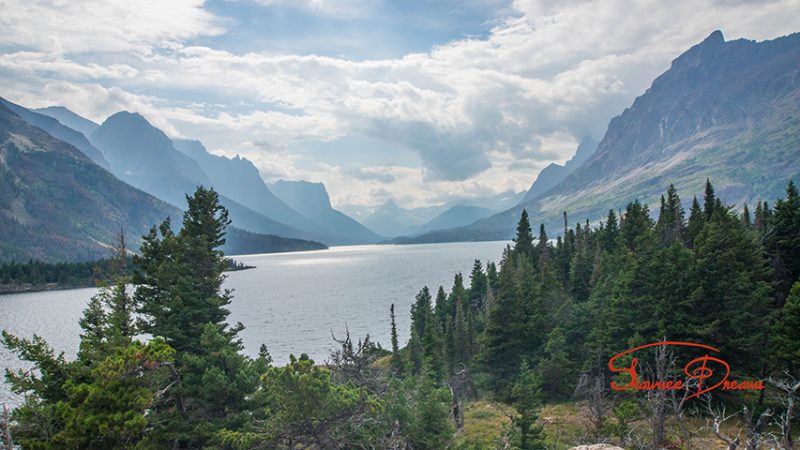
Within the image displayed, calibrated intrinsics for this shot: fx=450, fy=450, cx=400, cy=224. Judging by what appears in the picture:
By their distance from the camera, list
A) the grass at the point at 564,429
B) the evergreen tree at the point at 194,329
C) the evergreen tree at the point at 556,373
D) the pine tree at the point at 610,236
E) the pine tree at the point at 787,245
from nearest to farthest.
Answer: the evergreen tree at the point at 194,329 < the grass at the point at 564,429 < the pine tree at the point at 787,245 < the evergreen tree at the point at 556,373 < the pine tree at the point at 610,236

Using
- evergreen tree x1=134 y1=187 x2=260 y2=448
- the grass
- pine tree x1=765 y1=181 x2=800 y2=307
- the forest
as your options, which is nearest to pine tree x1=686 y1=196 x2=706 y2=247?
the forest

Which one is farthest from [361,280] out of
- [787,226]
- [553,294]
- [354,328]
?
[787,226]

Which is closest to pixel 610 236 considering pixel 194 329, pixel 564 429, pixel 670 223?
pixel 670 223

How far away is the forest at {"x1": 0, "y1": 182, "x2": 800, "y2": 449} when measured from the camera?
626 inches

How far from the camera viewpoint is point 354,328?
307 ft

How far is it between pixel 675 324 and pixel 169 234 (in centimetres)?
3287

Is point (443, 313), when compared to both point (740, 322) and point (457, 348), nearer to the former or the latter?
point (457, 348)

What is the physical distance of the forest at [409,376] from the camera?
626 inches

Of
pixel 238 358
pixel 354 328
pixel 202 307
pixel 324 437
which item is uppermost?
pixel 202 307

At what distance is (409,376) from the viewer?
3192cm

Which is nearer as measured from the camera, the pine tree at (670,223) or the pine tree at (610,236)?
the pine tree at (670,223)

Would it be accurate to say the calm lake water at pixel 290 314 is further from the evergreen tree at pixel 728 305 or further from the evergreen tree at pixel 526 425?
the evergreen tree at pixel 728 305
